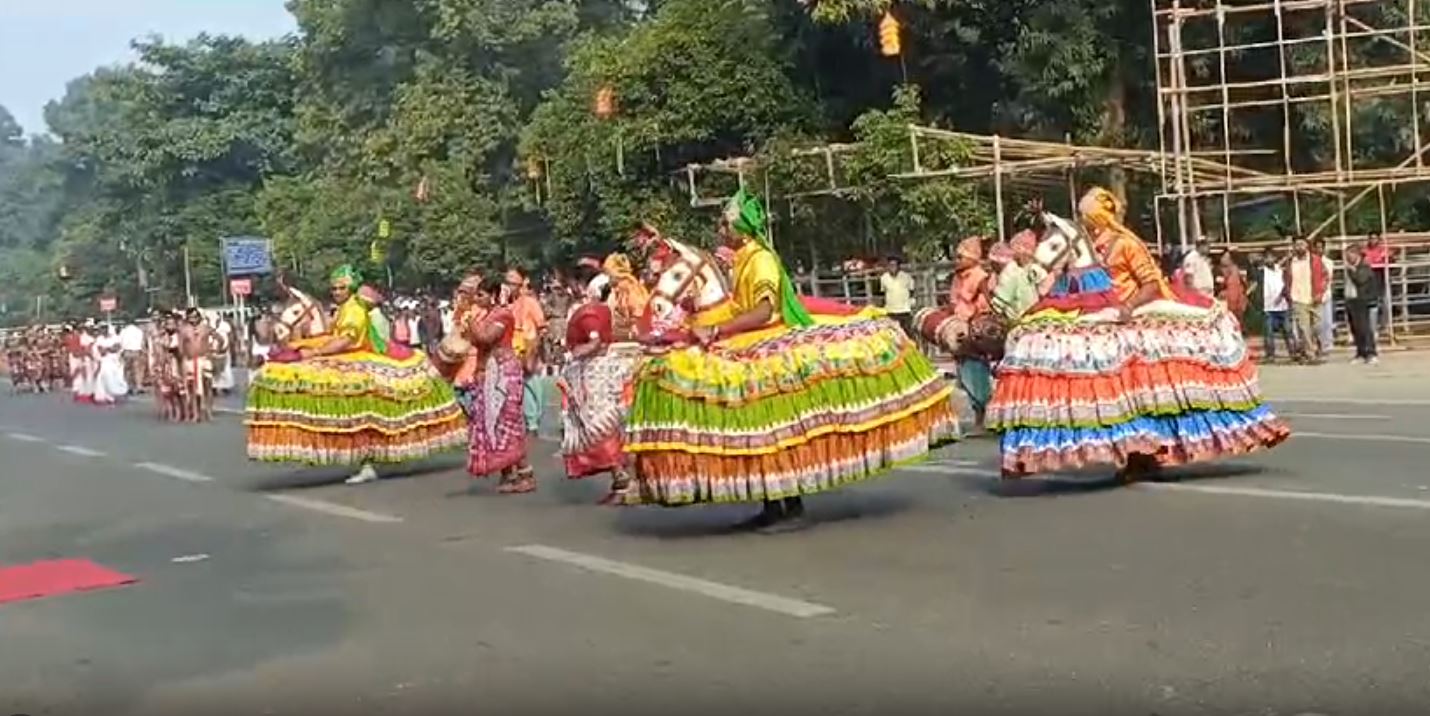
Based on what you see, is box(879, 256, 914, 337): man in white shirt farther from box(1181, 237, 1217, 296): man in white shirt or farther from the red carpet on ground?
the red carpet on ground

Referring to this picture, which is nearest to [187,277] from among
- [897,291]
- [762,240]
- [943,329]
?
[897,291]

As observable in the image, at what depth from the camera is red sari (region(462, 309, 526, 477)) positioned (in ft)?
46.3

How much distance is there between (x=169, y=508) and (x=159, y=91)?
5435 cm

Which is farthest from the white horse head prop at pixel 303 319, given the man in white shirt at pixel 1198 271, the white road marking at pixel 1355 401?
the man in white shirt at pixel 1198 271

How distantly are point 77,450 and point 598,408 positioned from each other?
11809 mm

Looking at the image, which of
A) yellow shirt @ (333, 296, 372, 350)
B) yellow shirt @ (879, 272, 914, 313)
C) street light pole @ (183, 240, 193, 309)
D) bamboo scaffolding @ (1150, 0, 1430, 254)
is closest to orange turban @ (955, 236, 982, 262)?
yellow shirt @ (333, 296, 372, 350)

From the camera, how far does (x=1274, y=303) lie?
80.2 feet

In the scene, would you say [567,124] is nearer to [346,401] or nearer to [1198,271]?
[1198,271]

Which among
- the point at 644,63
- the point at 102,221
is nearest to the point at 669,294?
the point at 644,63

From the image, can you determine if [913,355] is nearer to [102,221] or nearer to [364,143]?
[364,143]

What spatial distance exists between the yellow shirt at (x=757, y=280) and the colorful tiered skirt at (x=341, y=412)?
5.84 metres

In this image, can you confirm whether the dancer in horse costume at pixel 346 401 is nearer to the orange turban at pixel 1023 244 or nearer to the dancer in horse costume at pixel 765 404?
the orange turban at pixel 1023 244

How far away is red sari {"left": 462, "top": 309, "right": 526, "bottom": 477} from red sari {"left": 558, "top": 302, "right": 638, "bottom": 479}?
3.38ft

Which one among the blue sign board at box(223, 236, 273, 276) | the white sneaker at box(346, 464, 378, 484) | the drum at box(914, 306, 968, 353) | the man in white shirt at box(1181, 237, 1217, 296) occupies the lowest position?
the white sneaker at box(346, 464, 378, 484)
